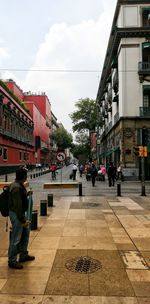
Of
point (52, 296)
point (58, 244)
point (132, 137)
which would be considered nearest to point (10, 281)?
point (52, 296)

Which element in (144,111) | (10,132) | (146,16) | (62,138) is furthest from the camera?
(62,138)

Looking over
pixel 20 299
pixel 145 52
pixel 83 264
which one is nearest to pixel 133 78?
pixel 145 52

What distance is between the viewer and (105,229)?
8.91m

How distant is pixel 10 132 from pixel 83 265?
41.5 metres

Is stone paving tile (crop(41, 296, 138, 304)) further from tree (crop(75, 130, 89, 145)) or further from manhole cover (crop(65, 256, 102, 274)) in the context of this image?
tree (crop(75, 130, 89, 145))

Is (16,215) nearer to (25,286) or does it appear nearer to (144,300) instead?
(25,286)

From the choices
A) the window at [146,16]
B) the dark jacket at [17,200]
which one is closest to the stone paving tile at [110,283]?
the dark jacket at [17,200]

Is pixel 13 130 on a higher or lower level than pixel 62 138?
lower

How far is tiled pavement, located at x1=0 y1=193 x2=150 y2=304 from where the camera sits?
15.1ft

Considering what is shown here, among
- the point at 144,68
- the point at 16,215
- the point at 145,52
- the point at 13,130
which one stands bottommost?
the point at 16,215

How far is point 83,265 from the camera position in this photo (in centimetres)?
594

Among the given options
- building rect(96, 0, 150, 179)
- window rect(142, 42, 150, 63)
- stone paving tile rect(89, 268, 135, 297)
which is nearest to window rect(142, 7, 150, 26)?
building rect(96, 0, 150, 179)

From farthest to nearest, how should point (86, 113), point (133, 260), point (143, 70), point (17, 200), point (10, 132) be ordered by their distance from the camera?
point (86, 113) → point (10, 132) → point (143, 70) → point (133, 260) → point (17, 200)

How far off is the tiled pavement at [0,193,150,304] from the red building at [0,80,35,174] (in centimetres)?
3174
